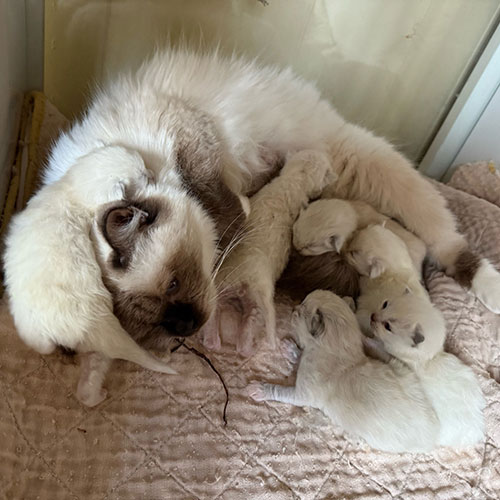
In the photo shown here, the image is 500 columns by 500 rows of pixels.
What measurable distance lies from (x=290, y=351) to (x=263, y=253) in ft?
0.86

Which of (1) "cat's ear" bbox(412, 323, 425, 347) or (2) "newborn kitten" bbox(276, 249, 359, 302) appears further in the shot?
(2) "newborn kitten" bbox(276, 249, 359, 302)

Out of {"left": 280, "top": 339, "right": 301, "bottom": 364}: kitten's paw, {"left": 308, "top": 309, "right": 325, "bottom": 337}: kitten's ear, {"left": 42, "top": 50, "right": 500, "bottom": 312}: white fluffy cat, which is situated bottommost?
{"left": 280, "top": 339, "right": 301, "bottom": 364}: kitten's paw

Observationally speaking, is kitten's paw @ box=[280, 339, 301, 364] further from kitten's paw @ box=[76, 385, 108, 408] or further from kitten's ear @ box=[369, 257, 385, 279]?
kitten's paw @ box=[76, 385, 108, 408]

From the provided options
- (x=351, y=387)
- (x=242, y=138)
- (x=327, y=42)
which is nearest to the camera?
(x=351, y=387)

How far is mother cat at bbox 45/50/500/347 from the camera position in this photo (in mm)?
1049

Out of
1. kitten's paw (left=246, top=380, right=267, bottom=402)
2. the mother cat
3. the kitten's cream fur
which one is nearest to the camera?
the kitten's cream fur

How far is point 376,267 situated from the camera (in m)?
1.34

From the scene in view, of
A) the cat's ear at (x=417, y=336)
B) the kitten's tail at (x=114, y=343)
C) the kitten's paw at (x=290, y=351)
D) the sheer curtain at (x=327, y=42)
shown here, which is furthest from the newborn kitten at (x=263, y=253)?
the sheer curtain at (x=327, y=42)

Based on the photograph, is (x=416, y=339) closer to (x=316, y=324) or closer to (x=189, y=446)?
(x=316, y=324)

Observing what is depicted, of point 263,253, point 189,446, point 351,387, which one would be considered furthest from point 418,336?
point 189,446

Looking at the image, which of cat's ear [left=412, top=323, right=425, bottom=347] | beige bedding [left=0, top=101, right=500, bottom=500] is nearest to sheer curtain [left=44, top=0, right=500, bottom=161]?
beige bedding [left=0, top=101, right=500, bottom=500]

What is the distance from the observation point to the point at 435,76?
1.88m

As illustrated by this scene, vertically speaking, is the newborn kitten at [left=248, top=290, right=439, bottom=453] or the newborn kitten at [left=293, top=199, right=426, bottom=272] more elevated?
the newborn kitten at [left=293, top=199, right=426, bottom=272]

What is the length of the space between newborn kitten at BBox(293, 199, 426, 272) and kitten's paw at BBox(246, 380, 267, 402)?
415mm
